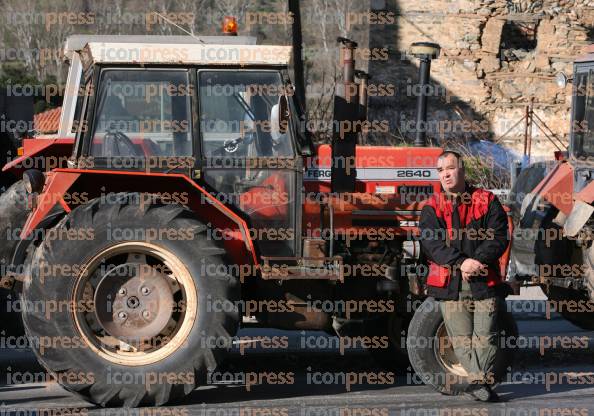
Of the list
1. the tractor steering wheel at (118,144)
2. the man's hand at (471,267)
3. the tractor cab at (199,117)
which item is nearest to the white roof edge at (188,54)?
the tractor cab at (199,117)

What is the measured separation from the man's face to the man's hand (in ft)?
1.76

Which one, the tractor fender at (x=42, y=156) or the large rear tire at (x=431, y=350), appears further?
the tractor fender at (x=42, y=156)

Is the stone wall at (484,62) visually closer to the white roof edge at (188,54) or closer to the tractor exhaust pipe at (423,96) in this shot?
the tractor exhaust pipe at (423,96)

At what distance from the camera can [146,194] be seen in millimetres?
7129

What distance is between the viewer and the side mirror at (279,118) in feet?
23.8

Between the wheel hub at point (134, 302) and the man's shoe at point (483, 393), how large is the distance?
7.36ft

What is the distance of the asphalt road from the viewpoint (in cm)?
700

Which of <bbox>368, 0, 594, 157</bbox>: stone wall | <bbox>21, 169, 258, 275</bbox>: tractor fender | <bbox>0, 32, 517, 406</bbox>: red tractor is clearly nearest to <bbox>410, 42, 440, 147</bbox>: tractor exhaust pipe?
<bbox>0, 32, 517, 406</bbox>: red tractor

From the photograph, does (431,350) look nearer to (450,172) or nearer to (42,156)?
(450,172)

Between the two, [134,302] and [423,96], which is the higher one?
[423,96]

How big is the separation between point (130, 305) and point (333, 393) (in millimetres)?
1718

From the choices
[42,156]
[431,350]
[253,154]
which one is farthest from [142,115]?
[431,350]

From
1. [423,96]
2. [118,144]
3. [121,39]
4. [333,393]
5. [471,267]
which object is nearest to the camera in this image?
[471,267]

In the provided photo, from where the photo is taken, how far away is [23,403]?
7.26 m
